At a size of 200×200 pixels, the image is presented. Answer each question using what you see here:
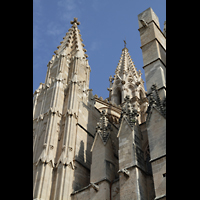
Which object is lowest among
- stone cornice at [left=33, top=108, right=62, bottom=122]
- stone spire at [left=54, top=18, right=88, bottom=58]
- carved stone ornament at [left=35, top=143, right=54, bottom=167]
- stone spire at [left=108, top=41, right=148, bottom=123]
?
carved stone ornament at [left=35, top=143, right=54, bottom=167]

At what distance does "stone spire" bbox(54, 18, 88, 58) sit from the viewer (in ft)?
71.1

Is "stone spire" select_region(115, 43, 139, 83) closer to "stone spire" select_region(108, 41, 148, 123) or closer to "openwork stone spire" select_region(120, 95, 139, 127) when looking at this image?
"stone spire" select_region(108, 41, 148, 123)

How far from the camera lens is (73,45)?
2297 cm

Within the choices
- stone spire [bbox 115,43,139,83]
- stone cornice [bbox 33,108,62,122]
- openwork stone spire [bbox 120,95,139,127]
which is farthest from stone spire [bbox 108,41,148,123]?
openwork stone spire [bbox 120,95,139,127]

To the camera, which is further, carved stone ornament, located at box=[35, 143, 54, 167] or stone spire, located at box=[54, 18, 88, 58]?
stone spire, located at box=[54, 18, 88, 58]

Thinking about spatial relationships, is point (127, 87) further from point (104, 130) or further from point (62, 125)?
point (104, 130)

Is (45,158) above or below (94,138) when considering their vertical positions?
below

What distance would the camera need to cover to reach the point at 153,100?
1329 centimetres

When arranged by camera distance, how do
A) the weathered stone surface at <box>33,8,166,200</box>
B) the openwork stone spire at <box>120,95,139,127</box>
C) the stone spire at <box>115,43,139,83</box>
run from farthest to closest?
the stone spire at <box>115,43,139,83</box>
the openwork stone spire at <box>120,95,139,127</box>
the weathered stone surface at <box>33,8,166,200</box>

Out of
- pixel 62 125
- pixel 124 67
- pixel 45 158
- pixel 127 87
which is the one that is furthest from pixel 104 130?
pixel 124 67

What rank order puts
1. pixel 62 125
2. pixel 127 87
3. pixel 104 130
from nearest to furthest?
1. pixel 104 130
2. pixel 62 125
3. pixel 127 87

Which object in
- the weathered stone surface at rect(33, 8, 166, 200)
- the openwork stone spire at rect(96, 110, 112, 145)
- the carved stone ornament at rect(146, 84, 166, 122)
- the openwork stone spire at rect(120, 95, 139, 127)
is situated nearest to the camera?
the weathered stone surface at rect(33, 8, 166, 200)
